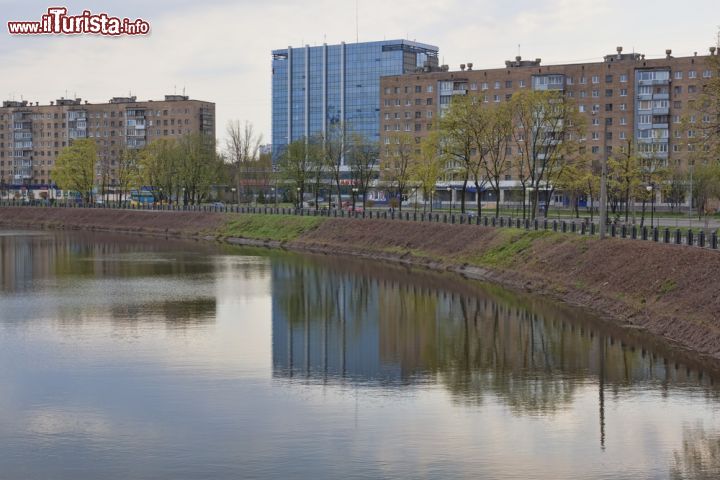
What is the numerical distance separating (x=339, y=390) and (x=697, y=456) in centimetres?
1227

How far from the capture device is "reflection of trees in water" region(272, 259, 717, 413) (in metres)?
35.0

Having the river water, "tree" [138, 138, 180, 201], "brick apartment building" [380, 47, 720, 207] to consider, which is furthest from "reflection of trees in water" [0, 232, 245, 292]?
"brick apartment building" [380, 47, 720, 207]

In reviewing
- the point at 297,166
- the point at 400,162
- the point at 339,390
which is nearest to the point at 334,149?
the point at 297,166

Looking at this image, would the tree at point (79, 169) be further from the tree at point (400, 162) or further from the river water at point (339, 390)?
the river water at point (339, 390)

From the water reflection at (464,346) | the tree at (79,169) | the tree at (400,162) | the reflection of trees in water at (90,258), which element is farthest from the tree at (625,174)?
the tree at (79,169)

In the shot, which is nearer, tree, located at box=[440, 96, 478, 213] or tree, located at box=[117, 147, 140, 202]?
tree, located at box=[440, 96, 478, 213]

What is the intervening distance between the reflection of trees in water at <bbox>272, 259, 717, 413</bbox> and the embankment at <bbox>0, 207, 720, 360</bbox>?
2370 mm

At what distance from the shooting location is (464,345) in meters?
42.3

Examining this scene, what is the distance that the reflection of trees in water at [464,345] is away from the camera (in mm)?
34969

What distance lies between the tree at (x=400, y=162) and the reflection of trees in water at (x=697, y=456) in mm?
87076

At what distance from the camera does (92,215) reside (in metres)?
148

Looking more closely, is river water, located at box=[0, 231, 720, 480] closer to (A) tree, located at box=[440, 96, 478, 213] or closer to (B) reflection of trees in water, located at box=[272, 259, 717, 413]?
(B) reflection of trees in water, located at box=[272, 259, 717, 413]

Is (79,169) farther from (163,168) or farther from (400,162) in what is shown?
(400,162)

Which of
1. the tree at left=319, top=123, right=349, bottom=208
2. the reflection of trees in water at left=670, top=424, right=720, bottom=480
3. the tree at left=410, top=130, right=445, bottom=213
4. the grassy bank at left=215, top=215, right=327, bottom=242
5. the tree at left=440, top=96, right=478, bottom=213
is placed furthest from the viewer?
the tree at left=319, top=123, right=349, bottom=208
